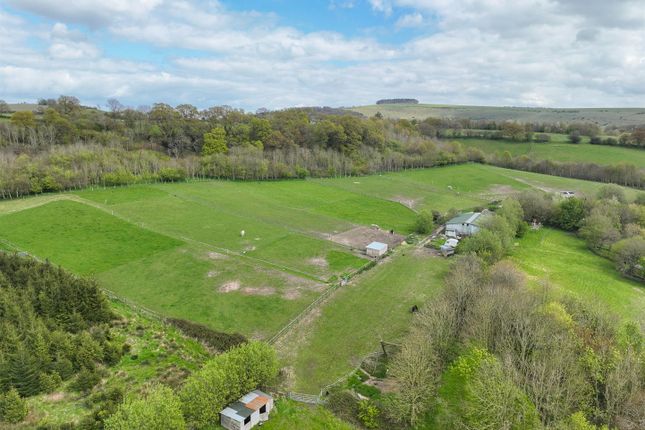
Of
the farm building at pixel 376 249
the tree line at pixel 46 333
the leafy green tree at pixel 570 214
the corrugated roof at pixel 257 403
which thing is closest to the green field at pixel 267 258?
the farm building at pixel 376 249

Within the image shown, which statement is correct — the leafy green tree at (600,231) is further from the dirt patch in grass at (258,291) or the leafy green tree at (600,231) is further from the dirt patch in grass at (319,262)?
the dirt patch in grass at (258,291)

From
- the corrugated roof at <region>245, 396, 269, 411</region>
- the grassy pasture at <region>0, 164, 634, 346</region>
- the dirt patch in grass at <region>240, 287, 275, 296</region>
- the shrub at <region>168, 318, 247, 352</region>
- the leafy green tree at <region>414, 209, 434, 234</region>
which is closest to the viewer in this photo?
the corrugated roof at <region>245, 396, 269, 411</region>

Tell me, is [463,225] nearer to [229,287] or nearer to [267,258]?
[267,258]

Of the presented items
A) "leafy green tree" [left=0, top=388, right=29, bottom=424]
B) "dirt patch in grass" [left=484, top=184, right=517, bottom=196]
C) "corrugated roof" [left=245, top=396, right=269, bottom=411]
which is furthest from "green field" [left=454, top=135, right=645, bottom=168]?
"leafy green tree" [left=0, top=388, right=29, bottom=424]

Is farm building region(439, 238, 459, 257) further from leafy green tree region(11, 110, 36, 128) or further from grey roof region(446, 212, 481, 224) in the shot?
leafy green tree region(11, 110, 36, 128)

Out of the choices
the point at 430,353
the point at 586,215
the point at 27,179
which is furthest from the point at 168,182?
the point at 586,215

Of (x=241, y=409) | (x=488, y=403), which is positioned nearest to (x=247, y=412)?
(x=241, y=409)
